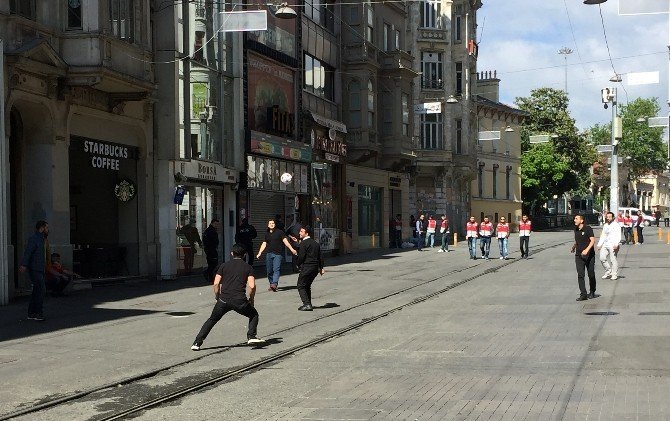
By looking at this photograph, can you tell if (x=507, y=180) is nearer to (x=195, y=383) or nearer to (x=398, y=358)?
(x=398, y=358)

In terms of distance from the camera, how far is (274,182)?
35.6m

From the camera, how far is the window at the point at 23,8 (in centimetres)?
2123

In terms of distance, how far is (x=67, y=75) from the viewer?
891 inches

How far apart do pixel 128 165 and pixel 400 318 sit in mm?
12955

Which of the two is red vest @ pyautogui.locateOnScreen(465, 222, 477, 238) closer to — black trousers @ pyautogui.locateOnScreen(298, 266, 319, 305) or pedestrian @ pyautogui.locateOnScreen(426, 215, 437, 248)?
pedestrian @ pyautogui.locateOnScreen(426, 215, 437, 248)

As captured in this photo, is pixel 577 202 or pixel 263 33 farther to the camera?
pixel 577 202

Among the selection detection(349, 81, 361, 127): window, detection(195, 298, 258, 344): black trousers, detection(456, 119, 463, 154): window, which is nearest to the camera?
detection(195, 298, 258, 344): black trousers

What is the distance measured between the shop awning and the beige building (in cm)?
2965

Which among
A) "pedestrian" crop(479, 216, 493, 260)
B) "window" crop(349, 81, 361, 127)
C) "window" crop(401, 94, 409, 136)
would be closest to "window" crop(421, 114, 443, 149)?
"window" crop(401, 94, 409, 136)

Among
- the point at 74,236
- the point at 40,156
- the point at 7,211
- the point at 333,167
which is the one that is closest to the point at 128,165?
the point at 74,236

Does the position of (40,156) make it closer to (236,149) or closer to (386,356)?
(236,149)

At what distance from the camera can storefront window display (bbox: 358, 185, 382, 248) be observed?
153 ft

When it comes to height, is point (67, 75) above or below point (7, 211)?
above

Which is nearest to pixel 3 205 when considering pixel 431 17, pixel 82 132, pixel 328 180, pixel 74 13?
pixel 82 132
